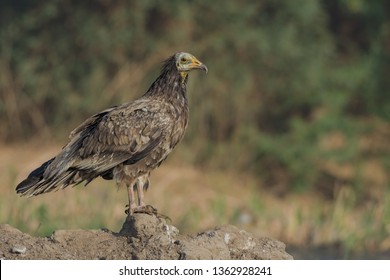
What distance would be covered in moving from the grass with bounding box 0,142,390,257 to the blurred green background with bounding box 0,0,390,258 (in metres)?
1.10

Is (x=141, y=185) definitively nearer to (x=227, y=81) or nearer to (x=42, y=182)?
(x=42, y=182)

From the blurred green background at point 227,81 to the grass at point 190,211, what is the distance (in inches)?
43.4

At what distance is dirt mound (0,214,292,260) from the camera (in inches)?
350

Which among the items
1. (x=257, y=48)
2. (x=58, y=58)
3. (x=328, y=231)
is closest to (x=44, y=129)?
(x=58, y=58)

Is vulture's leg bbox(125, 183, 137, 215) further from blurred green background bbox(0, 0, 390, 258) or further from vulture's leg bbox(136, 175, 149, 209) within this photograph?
blurred green background bbox(0, 0, 390, 258)

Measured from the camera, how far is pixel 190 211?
54.4 ft

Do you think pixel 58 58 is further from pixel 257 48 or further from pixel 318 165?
pixel 318 165

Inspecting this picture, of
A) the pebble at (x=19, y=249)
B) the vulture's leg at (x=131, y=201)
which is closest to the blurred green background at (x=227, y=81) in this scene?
the vulture's leg at (x=131, y=201)

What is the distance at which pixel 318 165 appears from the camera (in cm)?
2317

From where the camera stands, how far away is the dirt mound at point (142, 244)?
29.1 feet

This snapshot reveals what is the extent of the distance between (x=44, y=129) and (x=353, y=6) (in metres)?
6.60

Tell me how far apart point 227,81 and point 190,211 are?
6.40 m

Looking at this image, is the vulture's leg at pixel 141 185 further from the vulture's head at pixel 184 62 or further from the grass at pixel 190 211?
the grass at pixel 190 211

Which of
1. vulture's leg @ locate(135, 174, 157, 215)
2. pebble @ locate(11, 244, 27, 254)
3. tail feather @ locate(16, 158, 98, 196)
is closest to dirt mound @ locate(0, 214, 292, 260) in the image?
pebble @ locate(11, 244, 27, 254)
